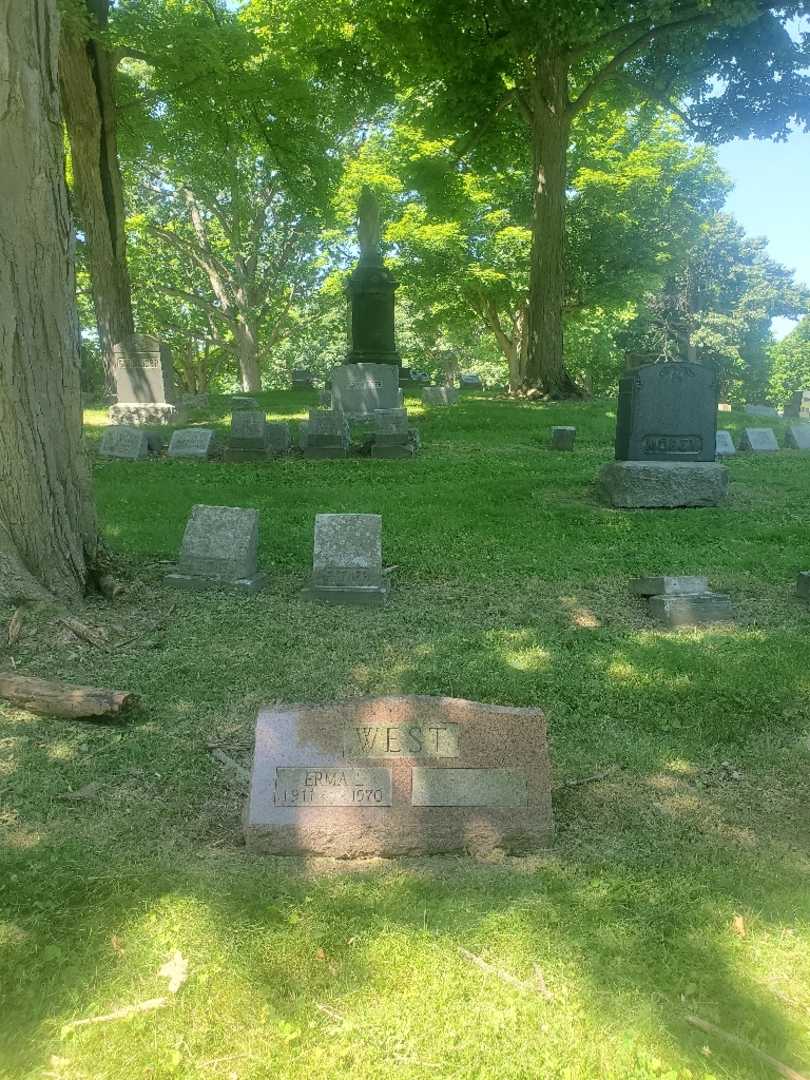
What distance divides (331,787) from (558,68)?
17.9 metres

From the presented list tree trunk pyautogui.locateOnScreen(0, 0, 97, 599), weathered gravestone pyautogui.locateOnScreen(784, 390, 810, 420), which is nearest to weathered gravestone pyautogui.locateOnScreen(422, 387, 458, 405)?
weathered gravestone pyautogui.locateOnScreen(784, 390, 810, 420)

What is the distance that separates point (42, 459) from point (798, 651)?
530 centimetres

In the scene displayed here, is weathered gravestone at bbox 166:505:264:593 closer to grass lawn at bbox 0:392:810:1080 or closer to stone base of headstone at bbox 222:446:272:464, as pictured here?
grass lawn at bbox 0:392:810:1080

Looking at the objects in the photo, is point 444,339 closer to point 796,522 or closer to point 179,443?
point 179,443

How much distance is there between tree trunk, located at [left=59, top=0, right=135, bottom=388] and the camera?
49.7 ft

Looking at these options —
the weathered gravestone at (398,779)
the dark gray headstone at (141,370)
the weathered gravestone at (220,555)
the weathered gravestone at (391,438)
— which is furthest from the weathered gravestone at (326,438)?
the weathered gravestone at (398,779)

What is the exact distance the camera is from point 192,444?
13.0m

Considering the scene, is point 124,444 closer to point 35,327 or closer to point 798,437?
point 35,327

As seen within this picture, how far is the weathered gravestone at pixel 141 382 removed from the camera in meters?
16.7

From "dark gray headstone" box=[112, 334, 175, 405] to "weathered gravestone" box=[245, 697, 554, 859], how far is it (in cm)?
1478

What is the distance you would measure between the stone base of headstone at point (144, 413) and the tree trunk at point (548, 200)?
8.28 meters

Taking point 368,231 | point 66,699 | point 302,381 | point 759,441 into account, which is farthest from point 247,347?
point 66,699

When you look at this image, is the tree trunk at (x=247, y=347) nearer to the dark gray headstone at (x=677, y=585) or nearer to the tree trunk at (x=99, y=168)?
the tree trunk at (x=99, y=168)

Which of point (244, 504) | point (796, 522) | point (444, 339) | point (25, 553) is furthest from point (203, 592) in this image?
point (444, 339)
